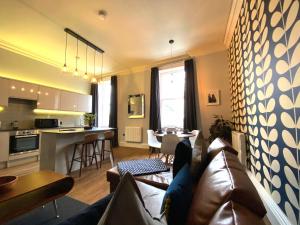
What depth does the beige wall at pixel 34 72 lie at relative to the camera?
395 cm

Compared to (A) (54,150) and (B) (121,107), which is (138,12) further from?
(B) (121,107)

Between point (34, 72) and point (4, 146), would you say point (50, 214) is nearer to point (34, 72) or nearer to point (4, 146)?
point (4, 146)

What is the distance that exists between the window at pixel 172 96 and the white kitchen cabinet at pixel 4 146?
13.3ft

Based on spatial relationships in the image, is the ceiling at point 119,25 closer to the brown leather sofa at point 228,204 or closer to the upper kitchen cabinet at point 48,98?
the upper kitchen cabinet at point 48,98

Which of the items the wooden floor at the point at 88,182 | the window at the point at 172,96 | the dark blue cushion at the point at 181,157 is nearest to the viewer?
the dark blue cushion at the point at 181,157

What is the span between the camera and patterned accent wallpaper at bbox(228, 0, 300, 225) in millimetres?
1270

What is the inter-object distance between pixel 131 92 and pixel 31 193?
4522 millimetres

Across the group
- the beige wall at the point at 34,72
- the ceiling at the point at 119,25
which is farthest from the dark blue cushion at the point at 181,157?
the beige wall at the point at 34,72

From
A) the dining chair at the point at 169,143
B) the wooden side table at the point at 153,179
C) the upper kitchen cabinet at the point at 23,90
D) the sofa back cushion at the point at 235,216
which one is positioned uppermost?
the upper kitchen cabinet at the point at 23,90

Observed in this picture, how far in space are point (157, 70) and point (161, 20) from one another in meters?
2.15

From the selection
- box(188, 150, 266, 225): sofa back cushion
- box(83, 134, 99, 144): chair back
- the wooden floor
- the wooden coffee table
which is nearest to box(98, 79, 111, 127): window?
the wooden floor

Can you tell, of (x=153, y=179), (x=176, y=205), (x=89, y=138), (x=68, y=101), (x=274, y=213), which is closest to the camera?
(x=176, y=205)

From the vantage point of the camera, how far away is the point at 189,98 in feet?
14.7

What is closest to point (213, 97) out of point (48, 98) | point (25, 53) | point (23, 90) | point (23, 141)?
point (48, 98)
